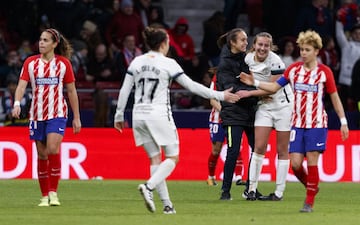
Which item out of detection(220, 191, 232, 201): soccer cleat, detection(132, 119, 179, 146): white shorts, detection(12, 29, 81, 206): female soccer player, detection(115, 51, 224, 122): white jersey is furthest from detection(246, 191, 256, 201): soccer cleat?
detection(115, 51, 224, 122): white jersey

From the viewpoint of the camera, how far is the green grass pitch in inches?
548

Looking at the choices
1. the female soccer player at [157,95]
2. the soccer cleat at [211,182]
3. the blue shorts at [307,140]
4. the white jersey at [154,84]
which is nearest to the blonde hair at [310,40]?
the blue shorts at [307,140]

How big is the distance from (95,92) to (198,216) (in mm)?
11028

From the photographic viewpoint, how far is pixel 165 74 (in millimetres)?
14328

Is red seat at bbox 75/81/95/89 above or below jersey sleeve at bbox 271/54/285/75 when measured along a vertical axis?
below

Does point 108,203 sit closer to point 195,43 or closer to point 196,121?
point 196,121

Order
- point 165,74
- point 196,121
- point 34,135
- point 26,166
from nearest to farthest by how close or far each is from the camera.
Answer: point 165,74
point 34,135
point 26,166
point 196,121

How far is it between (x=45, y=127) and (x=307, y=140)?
3.42 metres

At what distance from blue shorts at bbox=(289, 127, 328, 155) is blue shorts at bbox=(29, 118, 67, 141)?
9.94ft

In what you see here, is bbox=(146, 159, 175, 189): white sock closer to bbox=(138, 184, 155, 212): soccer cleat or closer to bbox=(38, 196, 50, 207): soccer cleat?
bbox=(138, 184, 155, 212): soccer cleat

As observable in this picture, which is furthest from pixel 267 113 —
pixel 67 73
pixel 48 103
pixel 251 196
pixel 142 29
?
pixel 142 29

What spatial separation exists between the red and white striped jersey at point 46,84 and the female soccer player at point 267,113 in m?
2.70

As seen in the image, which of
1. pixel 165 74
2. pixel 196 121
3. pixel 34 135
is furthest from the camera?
pixel 196 121

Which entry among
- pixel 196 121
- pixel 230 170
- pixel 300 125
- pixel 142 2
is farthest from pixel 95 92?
pixel 300 125
